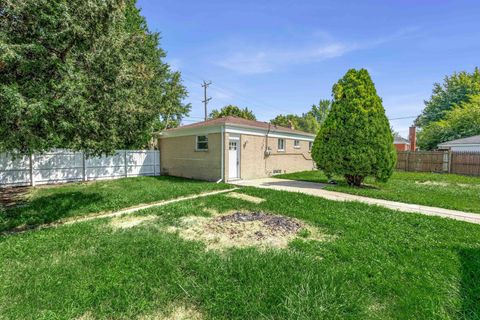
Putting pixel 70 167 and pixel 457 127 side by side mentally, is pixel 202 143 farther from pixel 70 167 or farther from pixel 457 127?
pixel 457 127

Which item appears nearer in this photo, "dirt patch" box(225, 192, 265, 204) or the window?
"dirt patch" box(225, 192, 265, 204)

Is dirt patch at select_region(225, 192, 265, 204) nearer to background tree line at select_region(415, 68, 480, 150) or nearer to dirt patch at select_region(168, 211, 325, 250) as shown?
dirt patch at select_region(168, 211, 325, 250)

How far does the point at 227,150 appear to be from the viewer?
11766 mm

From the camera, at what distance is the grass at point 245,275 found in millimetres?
2523

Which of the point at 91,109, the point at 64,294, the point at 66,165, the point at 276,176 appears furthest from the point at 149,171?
the point at 64,294

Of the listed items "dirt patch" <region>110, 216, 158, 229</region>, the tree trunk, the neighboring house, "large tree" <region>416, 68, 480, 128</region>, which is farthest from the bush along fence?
"dirt patch" <region>110, 216, 158, 229</region>

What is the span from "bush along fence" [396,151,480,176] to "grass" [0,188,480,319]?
15201mm

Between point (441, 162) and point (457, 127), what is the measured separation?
11.4 m

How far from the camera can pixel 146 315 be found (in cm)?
249

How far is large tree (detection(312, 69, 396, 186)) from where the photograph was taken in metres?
9.30

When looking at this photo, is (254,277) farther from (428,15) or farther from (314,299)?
(428,15)

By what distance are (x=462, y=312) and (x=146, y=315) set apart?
3.39m

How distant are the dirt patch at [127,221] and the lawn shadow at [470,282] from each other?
5.68 meters

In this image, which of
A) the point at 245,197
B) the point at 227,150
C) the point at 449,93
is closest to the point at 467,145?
the point at 227,150
